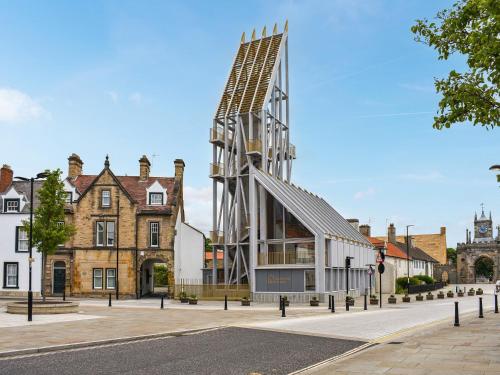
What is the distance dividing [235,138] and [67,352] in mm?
34646

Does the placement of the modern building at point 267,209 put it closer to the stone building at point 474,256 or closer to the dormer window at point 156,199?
the dormer window at point 156,199

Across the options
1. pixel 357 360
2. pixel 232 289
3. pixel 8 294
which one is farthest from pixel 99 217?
pixel 357 360

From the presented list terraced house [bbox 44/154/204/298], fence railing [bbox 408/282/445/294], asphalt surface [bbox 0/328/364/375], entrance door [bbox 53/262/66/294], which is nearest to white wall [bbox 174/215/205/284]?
terraced house [bbox 44/154/204/298]

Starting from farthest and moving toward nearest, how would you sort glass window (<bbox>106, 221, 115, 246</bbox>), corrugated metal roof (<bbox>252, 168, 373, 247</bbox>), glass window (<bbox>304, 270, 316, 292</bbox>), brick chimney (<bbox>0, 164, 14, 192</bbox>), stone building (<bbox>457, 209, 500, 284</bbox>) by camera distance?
stone building (<bbox>457, 209, 500, 284</bbox>)
brick chimney (<bbox>0, 164, 14, 192</bbox>)
glass window (<bbox>106, 221, 115, 246</bbox>)
corrugated metal roof (<bbox>252, 168, 373, 247</bbox>)
glass window (<bbox>304, 270, 316, 292</bbox>)

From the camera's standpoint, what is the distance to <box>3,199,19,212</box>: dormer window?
1930 inches

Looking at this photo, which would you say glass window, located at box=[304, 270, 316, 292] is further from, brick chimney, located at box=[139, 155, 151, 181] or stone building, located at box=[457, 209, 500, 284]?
stone building, located at box=[457, 209, 500, 284]

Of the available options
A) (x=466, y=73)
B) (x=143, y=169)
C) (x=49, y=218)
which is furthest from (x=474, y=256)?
(x=466, y=73)

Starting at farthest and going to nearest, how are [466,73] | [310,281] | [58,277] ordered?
1. [58,277]
2. [310,281]
3. [466,73]

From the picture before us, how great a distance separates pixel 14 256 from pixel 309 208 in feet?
83.6

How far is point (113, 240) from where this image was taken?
158ft

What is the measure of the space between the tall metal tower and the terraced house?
174 inches

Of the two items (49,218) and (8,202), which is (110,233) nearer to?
(8,202)

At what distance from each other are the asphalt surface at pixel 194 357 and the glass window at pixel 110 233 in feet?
101

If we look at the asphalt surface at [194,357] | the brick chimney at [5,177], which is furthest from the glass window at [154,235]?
the asphalt surface at [194,357]
